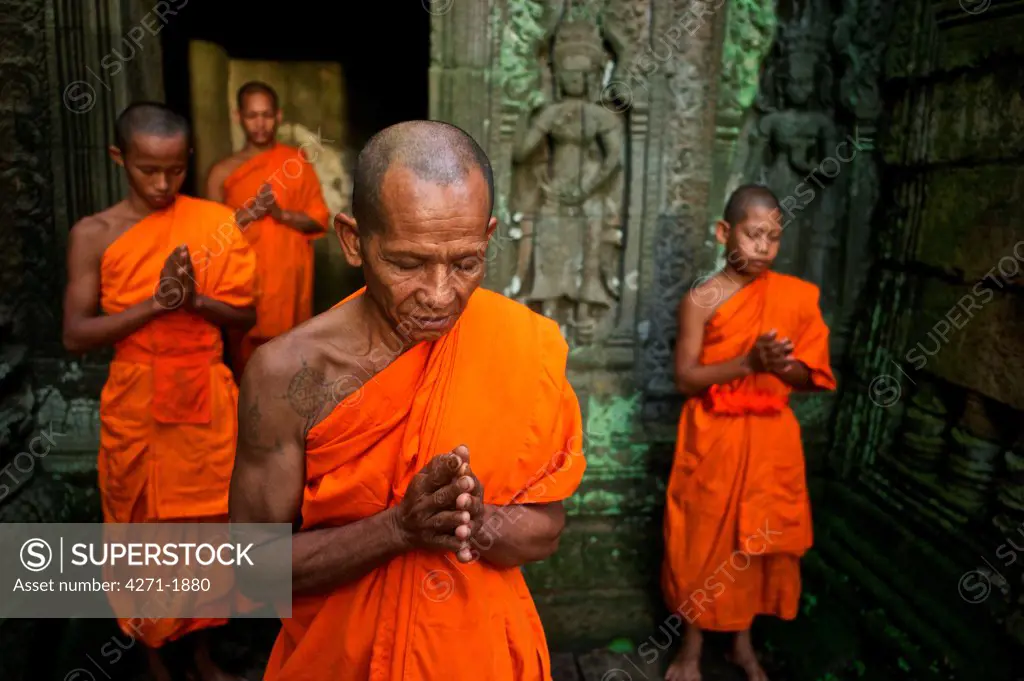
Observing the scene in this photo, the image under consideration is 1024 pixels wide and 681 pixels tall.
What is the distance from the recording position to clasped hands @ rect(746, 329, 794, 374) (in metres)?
3.28

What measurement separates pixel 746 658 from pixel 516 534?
9.15 ft

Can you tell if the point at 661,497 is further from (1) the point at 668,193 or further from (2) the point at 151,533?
(2) the point at 151,533

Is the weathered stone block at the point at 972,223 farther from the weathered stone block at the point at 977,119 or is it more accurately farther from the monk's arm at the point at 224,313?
the monk's arm at the point at 224,313

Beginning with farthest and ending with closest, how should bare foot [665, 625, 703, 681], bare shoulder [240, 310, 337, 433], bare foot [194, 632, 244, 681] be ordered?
1. bare foot [665, 625, 703, 681]
2. bare foot [194, 632, 244, 681]
3. bare shoulder [240, 310, 337, 433]

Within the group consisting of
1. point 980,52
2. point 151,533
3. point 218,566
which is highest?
point 980,52

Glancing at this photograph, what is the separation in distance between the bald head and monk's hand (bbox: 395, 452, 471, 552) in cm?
58

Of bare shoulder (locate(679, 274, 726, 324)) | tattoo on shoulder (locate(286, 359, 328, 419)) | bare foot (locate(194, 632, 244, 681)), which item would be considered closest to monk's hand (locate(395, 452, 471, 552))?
tattoo on shoulder (locate(286, 359, 328, 419))

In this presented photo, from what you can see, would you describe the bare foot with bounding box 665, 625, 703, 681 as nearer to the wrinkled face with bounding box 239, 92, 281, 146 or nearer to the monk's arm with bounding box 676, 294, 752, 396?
the monk's arm with bounding box 676, 294, 752, 396

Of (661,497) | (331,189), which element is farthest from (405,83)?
(661,497)

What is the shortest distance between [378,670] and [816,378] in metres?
2.69

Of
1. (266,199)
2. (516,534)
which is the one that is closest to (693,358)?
(516,534)

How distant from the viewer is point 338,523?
6.08 feet

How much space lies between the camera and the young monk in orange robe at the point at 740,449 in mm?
3703

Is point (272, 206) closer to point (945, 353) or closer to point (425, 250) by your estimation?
point (425, 250)
